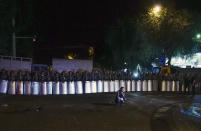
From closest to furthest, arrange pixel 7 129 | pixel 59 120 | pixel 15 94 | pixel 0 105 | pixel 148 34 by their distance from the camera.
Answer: pixel 7 129 → pixel 59 120 → pixel 0 105 → pixel 15 94 → pixel 148 34

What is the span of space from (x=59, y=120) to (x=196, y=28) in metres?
29.0

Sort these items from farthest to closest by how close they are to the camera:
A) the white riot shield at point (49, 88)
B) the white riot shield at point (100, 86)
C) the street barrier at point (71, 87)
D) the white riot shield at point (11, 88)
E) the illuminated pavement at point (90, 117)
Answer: the white riot shield at point (100, 86), the street barrier at point (71, 87), the white riot shield at point (49, 88), the white riot shield at point (11, 88), the illuminated pavement at point (90, 117)

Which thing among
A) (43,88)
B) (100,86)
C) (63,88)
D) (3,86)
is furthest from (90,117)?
(100,86)

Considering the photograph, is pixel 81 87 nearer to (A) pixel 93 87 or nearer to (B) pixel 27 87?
(A) pixel 93 87

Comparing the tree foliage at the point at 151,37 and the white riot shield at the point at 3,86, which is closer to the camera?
the white riot shield at the point at 3,86

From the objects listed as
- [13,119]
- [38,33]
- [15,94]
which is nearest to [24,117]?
[13,119]

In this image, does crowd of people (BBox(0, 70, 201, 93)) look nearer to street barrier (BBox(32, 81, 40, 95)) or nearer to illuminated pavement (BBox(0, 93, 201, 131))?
street barrier (BBox(32, 81, 40, 95))

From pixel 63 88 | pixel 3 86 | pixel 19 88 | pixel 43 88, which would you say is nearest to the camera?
pixel 3 86

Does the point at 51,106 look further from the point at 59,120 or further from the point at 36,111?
the point at 59,120

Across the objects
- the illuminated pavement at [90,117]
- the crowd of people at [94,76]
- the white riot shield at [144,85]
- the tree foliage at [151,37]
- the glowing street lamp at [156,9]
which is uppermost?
the glowing street lamp at [156,9]

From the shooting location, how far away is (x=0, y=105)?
1838 centimetres

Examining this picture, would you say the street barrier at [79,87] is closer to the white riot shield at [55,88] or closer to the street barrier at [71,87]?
the street barrier at [71,87]

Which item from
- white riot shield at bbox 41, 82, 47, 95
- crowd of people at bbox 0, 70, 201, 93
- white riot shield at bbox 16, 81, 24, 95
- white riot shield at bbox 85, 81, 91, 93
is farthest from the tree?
white riot shield at bbox 16, 81, 24, 95

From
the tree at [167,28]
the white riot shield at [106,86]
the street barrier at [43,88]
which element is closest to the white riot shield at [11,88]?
the street barrier at [43,88]
